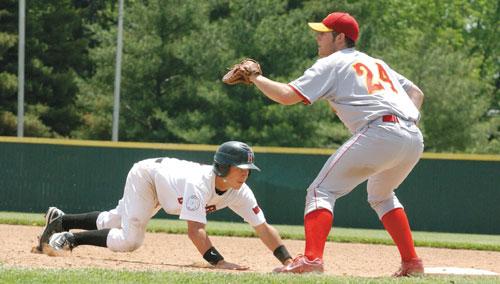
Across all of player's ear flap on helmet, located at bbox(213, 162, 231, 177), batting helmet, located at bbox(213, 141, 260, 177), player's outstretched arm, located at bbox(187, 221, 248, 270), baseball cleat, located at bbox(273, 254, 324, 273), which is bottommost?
player's outstretched arm, located at bbox(187, 221, 248, 270)

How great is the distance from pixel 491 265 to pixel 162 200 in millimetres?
4228

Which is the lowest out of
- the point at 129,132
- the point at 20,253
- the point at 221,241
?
the point at 129,132

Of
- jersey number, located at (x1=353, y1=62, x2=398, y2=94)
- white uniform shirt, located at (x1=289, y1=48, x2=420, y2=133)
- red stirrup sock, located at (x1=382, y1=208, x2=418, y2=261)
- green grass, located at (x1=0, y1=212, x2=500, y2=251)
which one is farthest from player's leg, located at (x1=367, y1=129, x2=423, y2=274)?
green grass, located at (x1=0, y1=212, x2=500, y2=251)

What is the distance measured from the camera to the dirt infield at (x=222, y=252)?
8648mm

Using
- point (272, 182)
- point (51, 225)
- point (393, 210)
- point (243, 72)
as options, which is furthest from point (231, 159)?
point (272, 182)

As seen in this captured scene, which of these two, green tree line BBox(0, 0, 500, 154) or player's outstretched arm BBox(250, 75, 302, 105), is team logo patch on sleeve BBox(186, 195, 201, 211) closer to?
player's outstretched arm BBox(250, 75, 302, 105)

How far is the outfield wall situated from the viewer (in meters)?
18.2

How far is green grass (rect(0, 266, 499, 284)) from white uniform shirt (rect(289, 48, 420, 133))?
1.13 metres

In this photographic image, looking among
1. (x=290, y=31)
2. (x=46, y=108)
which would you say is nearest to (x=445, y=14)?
(x=290, y=31)

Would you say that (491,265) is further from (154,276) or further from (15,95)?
(15,95)

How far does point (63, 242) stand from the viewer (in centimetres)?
907

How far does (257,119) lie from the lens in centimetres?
3459

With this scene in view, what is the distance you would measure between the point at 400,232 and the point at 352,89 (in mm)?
1208

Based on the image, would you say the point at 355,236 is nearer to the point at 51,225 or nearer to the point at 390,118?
the point at 51,225
